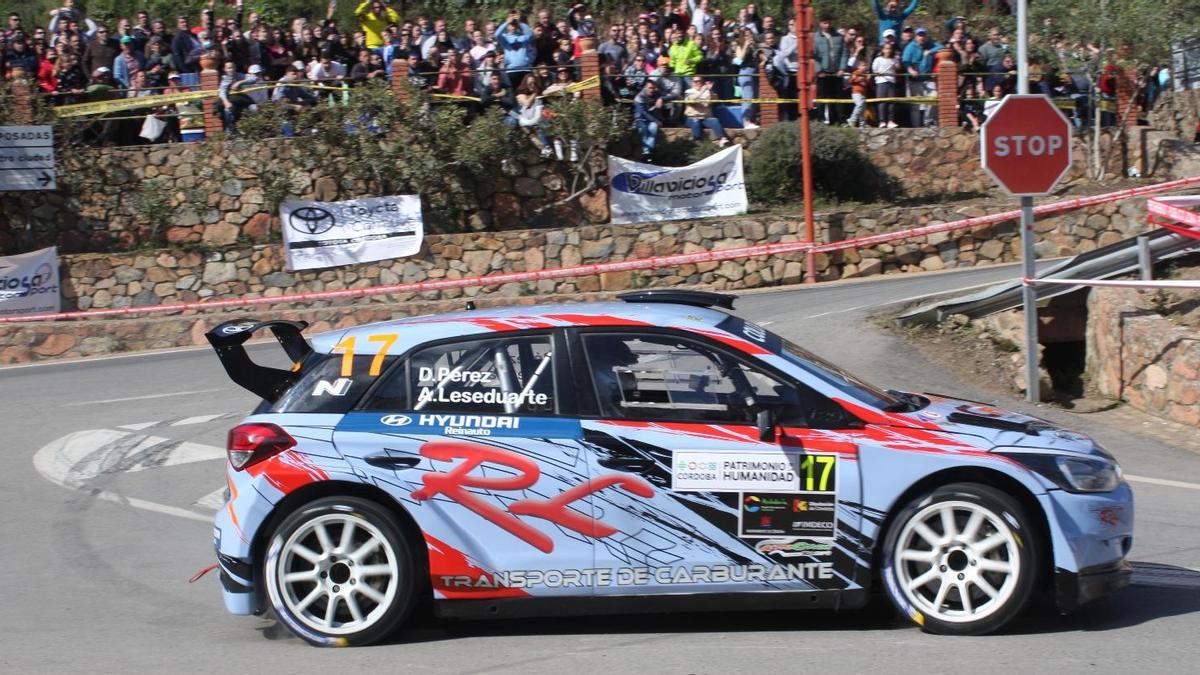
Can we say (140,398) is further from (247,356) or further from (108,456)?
(247,356)

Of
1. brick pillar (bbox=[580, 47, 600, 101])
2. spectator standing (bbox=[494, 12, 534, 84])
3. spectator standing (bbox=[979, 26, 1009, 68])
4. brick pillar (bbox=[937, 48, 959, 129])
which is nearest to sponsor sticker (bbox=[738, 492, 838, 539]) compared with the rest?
brick pillar (bbox=[580, 47, 600, 101])

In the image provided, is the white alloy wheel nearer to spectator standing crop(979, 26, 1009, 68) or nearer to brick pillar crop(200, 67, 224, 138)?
brick pillar crop(200, 67, 224, 138)

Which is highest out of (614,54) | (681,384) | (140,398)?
(614,54)

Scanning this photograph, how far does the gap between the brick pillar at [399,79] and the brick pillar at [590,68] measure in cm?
322

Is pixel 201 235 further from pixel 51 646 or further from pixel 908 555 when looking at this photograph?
pixel 908 555

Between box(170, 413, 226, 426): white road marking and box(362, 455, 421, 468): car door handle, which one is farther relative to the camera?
box(170, 413, 226, 426): white road marking

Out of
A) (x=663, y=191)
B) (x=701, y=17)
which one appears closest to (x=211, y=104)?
(x=663, y=191)

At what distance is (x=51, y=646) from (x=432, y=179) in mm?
17024

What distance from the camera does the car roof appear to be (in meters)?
5.96

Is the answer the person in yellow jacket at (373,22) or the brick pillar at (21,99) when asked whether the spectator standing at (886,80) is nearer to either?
the person in yellow jacket at (373,22)

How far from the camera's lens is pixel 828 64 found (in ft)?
81.6

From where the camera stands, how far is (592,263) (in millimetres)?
22125

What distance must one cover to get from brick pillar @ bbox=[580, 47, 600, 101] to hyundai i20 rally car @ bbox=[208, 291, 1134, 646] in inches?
690

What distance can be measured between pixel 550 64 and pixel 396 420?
18.7 m
